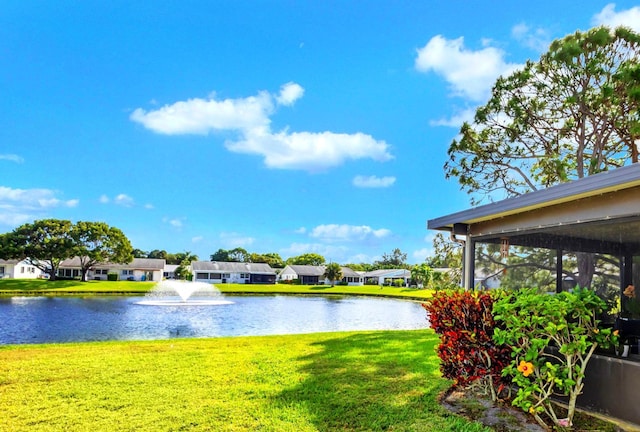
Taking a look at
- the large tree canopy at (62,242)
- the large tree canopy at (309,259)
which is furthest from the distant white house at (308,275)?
the large tree canopy at (62,242)

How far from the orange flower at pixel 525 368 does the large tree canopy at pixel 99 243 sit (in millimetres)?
45205

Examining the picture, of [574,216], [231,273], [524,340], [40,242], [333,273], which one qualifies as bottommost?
[231,273]

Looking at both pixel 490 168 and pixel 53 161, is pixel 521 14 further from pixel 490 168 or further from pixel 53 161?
pixel 53 161

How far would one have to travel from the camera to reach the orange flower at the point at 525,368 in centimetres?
349

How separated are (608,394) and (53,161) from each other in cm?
3030

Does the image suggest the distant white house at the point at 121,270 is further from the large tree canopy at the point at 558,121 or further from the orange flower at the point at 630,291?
the orange flower at the point at 630,291

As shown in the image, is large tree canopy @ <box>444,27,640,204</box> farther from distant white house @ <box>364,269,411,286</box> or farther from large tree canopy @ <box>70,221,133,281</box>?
distant white house @ <box>364,269,411,286</box>

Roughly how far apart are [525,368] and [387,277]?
6158 centimetres

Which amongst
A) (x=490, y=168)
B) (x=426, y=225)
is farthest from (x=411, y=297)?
(x=426, y=225)

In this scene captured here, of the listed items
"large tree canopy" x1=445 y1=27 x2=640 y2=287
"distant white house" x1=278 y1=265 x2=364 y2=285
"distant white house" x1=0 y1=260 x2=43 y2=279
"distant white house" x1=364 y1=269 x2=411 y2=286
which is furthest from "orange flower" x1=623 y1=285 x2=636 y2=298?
"distant white house" x1=364 y1=269 x2=411 y2=286

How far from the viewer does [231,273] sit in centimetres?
5647

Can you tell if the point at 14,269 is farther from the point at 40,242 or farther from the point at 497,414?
the point at 497,414

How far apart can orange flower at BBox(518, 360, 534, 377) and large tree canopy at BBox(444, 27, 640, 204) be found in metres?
9.60

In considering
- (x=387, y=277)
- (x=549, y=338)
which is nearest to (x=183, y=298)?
(x=549, y=338)
